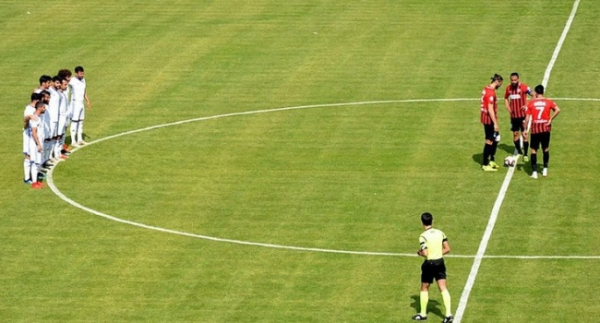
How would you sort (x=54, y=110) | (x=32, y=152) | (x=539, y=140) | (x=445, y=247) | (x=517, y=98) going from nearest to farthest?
(x=445, y=247) < (x=32, y=152) < (x=539, y=140) < (x=54, y=110) < (x=517, y=98)

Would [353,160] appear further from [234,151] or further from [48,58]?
[48,58]

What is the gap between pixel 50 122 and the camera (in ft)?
125

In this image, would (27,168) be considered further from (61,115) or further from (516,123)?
(516,123)

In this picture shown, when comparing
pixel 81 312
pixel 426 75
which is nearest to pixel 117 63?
pixel 426 75

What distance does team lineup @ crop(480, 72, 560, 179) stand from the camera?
36.4 m

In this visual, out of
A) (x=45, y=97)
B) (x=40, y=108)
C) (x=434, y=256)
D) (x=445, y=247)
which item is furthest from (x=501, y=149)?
(x=434, y=256)

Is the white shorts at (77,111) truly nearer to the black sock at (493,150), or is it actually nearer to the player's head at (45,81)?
the player's head at (45,81)

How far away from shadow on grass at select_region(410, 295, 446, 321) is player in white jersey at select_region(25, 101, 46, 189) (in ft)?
39.2

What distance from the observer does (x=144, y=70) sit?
50.0 metres

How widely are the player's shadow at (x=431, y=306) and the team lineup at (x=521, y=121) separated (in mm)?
9484

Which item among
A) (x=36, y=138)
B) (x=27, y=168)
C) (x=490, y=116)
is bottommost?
(x=27, y=168)

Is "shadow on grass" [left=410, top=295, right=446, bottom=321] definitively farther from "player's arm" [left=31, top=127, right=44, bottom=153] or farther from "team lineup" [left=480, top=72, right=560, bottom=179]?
"player's arm" [left=31, top=127, right=44, bottom=153]

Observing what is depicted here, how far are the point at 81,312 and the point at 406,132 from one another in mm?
15905

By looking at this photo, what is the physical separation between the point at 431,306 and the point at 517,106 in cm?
1212
